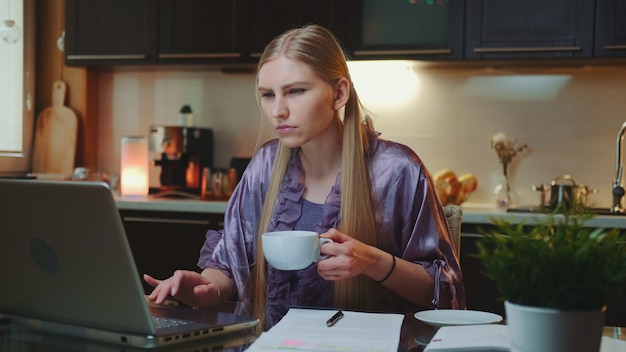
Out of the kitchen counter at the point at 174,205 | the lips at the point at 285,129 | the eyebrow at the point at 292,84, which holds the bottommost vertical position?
the kitchen counter at the point at 174,205

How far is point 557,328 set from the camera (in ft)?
3.06

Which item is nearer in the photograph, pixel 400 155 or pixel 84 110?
pixel 400 155

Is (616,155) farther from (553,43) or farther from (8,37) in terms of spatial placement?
(8,37)

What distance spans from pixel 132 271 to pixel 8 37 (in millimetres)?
2590

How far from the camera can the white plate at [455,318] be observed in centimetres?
135

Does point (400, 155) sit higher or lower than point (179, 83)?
lower

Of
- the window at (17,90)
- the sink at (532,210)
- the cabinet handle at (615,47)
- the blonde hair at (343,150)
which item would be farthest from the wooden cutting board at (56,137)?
the cabinet handle at (615,47)

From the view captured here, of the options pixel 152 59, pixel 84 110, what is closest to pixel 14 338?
pixel 152 59

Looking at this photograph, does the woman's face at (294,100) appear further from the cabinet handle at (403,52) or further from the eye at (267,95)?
the cabinet handle at (403,52)

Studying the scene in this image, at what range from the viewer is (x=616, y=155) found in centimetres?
351

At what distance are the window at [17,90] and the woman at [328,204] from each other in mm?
2444

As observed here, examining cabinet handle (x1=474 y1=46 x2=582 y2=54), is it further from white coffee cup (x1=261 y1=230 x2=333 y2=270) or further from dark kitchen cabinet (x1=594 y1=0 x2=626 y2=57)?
white coffee cup (x1=261 y1=230 x2=333 y2=270)

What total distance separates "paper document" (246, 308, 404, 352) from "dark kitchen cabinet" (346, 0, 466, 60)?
220 centimetres

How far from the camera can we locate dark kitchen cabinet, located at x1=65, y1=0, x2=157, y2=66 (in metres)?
3.84
